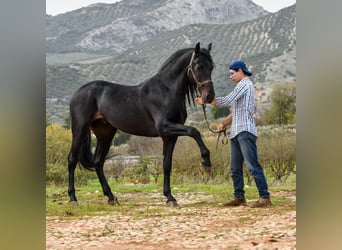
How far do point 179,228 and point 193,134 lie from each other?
0.69 metres

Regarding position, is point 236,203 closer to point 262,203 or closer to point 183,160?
point 262,203

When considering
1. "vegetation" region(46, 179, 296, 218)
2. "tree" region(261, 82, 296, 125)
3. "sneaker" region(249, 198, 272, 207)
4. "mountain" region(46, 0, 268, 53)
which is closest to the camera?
"sneaker" region(249, 198, 272, 207)

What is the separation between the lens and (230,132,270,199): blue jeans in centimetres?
429

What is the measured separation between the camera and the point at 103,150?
490 centimetres

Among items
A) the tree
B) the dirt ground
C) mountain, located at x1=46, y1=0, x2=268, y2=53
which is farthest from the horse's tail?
mountain, located at x1=46, y1=0, x2=268, y2=53

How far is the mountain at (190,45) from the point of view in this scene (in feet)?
22.5

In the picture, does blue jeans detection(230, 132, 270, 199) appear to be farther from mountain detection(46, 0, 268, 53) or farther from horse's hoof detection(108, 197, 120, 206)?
mountain detection(46, 0, 268, 53)

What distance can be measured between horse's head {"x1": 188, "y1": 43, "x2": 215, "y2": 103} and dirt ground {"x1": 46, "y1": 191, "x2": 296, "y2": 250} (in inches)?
36.9

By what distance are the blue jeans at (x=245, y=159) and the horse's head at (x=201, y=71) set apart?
1.37ft

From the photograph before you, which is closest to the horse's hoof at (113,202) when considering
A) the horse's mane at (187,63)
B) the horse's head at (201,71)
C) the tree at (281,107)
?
the horse's mane at (187,63)
